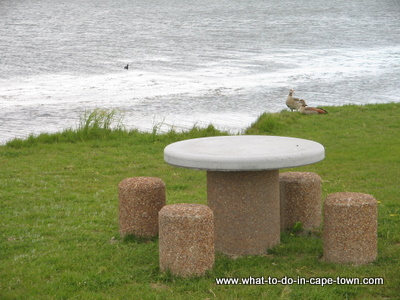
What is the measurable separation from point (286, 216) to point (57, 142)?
765 centimetres

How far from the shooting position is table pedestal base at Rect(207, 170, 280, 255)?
6762mm

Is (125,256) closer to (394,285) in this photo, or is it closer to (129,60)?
(394,285)

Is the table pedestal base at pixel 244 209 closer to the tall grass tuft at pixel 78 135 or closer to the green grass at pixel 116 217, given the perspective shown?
the green grass at pixel 116 217

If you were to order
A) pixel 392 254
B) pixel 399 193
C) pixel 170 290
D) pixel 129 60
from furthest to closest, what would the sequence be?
pixel 129 60
pixel 399 193
pixel 392 254
pixel 170 290

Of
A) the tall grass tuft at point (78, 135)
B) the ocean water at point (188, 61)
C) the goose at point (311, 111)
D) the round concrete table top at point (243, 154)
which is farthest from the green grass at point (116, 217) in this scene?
the ocean water at point (188, 61)

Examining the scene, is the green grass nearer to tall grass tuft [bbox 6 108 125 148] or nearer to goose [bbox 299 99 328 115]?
tall grass tuft [bbox 6 108 125 148]

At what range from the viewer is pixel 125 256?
6.99 meters

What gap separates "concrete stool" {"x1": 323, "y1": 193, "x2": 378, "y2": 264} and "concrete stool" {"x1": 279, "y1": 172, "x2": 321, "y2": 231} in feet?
3.61

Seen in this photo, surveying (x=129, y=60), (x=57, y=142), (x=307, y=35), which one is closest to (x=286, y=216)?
(x=57, y=142)

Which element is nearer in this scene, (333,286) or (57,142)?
(333,286)

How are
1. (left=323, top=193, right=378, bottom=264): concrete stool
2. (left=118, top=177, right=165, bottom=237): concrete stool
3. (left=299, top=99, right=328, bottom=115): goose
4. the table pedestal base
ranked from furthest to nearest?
(left=299, top=99, right=328, bottom=115): goose
(left=118, top=177, right=165, bottom=237): concrete stool
the table pedestal base
(left=323, top=193, right=378, bottom=264): concrete stool

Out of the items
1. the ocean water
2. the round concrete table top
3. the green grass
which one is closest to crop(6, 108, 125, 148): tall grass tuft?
the green grass

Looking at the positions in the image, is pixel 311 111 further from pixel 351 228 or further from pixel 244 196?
pixel 351 228

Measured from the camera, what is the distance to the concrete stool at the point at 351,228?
21.0 feet
